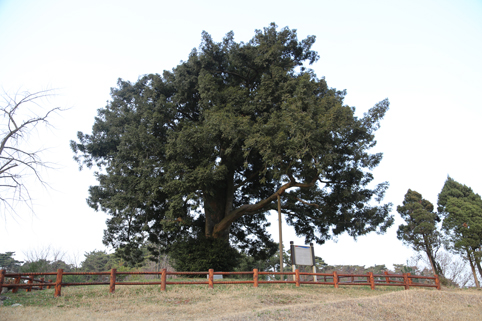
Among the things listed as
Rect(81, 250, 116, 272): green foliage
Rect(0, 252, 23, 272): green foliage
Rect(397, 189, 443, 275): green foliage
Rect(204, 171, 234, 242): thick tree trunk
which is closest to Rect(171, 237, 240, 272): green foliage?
A: Rect(204, 171, 234, 242): thick tree trunk

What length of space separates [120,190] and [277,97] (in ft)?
35.0

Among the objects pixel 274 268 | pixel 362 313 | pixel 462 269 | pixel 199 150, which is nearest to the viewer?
pixel 362 313

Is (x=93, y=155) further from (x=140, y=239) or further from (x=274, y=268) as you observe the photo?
(x=274, y=268)

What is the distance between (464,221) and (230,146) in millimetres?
21567

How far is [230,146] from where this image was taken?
16.2 m

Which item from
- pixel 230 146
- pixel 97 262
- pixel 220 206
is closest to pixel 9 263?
pixel 97 262

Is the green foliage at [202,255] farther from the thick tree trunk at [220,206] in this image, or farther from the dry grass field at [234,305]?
the dry grass field at [234,305]

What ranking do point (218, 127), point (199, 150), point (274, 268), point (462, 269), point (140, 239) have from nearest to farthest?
1. point (218, 127)
2. point (199, 150)
3. point (140, 239)
4. point (462, 269)
5. point (274, 268)

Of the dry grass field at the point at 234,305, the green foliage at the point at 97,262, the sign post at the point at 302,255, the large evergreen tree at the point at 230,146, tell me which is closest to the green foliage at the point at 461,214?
the large evergreen tree at the point at 230,146

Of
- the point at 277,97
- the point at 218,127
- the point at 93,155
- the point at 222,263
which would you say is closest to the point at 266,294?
the point at 222,263

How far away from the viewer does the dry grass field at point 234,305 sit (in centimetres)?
852

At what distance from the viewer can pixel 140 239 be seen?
20047 mm

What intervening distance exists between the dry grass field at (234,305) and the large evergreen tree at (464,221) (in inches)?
542

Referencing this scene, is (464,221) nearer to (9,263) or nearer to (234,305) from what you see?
(234,305)
